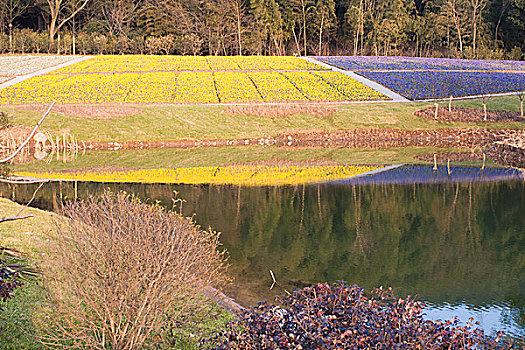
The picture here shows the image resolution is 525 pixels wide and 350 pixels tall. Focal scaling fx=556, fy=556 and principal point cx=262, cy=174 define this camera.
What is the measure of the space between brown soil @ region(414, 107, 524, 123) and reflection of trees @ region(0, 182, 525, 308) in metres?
23.1

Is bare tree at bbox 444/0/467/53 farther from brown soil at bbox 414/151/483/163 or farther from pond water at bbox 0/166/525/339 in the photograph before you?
pond water at bbox 0/166/525/339

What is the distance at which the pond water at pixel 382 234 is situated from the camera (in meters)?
12.8

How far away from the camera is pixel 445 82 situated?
61000 millimetres

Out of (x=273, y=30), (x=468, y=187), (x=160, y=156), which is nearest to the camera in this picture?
(x=468, y=187)

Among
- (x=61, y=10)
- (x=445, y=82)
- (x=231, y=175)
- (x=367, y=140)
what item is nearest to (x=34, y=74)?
(x=61, y=10)

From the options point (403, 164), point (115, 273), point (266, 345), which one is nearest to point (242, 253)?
point (115, 273)

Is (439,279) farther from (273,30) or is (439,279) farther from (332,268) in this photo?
(273,30)

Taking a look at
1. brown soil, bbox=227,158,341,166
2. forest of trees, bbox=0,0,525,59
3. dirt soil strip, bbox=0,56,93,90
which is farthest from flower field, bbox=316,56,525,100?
dirt soil strip, bbox=0,56,93,90

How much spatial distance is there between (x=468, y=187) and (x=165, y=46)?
73455 millimetres

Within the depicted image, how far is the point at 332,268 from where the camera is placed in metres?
14.2

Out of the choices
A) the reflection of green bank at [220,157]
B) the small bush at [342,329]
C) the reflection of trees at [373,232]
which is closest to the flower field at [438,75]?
the reflection of green bank at [220,157]

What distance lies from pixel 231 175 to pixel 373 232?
40.4 feet

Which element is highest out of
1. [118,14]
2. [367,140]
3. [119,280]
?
[118,14]

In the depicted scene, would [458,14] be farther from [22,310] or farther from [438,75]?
[22,310]
